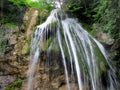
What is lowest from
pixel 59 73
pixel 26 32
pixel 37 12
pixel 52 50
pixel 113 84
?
pixel 113 84

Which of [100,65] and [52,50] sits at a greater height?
[52,50]

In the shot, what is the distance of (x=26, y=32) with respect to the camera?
857 cm

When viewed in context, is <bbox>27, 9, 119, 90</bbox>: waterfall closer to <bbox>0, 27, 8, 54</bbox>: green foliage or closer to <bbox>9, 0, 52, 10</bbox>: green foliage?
<bbox>0, 27, 8, 54</bbox>: green foliage

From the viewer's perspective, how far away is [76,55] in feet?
24.7

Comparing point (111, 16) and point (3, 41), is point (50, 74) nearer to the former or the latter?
point (3, 41)

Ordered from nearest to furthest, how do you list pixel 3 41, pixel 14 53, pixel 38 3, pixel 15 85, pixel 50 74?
1. pixel 50 74
2. pixel 15 85
3. pixel 14 53
4. pixel 3 41
5. pixel 38 3

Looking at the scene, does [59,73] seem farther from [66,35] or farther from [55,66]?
[66,35]

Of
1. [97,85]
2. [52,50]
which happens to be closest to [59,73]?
[52,50]

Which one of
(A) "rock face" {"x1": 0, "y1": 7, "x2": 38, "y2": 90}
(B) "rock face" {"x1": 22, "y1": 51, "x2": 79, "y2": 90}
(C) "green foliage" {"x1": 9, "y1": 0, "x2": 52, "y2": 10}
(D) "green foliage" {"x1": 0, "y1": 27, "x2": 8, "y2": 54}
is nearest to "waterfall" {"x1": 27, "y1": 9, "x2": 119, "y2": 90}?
(B) "rock face" {"x1": 22, "y1": 51, "x2": 79, "y2": 90}

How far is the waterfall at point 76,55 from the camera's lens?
284 inches

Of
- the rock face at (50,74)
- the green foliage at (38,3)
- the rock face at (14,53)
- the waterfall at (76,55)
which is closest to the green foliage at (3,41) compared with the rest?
the rock face at (14,53)

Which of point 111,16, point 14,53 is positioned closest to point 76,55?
point 111,16

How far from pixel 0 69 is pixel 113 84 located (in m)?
3.69

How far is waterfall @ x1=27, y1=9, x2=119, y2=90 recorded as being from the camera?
721cm
